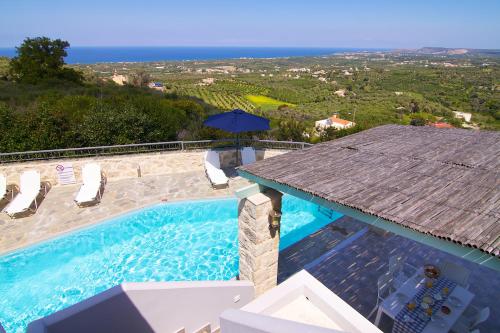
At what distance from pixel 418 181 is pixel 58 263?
29.2 ft

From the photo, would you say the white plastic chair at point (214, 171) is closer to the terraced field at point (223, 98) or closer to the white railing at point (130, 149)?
the white railing at point (130, 149)

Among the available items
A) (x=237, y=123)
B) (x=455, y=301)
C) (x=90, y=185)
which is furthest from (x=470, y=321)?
(x=90, y=185)

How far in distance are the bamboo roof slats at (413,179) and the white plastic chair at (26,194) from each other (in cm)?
808

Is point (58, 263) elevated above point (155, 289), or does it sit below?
below

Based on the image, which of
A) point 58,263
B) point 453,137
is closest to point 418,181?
point 453,137

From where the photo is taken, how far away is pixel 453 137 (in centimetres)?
755

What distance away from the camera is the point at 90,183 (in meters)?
10.7

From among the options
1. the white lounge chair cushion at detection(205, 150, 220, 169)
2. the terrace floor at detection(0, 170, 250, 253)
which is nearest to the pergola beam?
the terrace floor at detection(0, 170, 250, 253)

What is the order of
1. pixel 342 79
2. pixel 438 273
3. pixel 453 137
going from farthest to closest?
pixel 342 79, pixel 453 137, pixel 438 273

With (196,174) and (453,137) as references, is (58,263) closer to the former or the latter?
(196,174)

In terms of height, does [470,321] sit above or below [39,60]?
below

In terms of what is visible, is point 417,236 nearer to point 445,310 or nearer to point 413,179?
point 413,179

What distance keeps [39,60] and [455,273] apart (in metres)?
34.2

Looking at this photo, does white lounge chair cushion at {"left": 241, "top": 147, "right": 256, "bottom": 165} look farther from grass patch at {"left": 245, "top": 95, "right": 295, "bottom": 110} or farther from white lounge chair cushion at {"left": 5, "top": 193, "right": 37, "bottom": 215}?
grass patch at {"left": 245, "top": 95, "right": 295, "bottom": 110}
